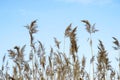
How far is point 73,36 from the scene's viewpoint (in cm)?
541

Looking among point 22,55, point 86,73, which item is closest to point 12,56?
point 22,55

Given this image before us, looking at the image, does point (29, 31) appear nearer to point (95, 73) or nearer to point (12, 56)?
point (12, 56)

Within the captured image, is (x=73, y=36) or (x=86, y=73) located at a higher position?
(x=73, y=36)

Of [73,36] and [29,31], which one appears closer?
[73,36]

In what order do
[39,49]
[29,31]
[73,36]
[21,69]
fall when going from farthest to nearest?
1. [39,49]
2. [21,69]
3. [29,31]
4. [73,36]

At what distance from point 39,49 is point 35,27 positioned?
106 centimetres

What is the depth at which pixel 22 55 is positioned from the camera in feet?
22.2

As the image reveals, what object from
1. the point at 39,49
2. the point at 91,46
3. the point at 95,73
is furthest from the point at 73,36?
the point at 39,49

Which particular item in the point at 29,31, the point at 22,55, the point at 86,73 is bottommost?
the point at 86,73

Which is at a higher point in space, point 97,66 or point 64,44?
point 64,44

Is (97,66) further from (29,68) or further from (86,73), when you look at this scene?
(29,68)

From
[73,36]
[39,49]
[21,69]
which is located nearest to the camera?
[73,36]

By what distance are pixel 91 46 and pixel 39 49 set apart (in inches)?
61.0

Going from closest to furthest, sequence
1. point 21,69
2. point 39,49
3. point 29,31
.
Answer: point 29,31 < point 21,69 < point 39,49
